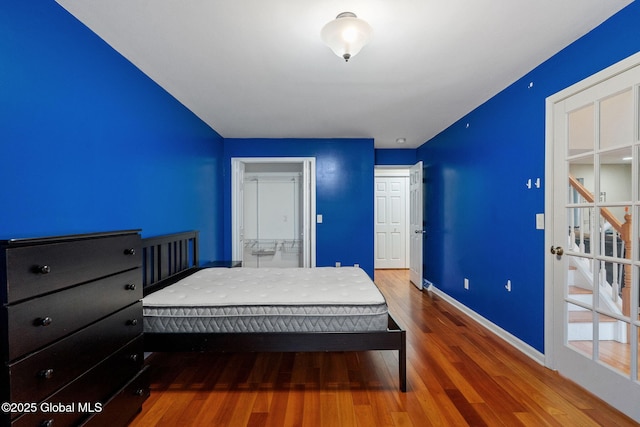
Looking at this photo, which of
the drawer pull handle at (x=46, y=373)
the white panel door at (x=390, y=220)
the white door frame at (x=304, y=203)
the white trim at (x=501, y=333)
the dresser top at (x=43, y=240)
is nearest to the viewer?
the dresser top at (x=43, y=240)

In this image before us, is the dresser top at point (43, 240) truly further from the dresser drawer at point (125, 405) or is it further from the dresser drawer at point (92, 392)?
the dresser drawer at point (125, 405)

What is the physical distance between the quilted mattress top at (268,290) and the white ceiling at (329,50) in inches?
70.6

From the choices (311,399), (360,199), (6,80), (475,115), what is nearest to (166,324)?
(311,399)

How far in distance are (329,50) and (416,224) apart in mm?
3530

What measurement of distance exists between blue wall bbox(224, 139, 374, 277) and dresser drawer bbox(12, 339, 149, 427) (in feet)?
10.8

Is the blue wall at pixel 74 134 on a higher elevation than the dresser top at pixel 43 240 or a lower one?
higher

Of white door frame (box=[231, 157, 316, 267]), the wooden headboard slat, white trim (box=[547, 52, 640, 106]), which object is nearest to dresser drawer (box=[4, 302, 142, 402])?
the wooden headboard slat

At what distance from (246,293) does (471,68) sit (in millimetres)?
2571

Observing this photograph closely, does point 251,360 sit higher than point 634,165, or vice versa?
point 634,165

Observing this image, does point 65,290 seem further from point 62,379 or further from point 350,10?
point 350,10

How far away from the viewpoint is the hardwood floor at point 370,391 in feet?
5.74

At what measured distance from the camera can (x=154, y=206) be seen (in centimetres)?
264

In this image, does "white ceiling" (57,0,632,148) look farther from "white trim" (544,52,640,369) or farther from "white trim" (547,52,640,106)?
"white trim" (544,52,640,369)

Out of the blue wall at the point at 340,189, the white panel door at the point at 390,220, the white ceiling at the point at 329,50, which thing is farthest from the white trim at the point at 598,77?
the white panel door at the point at 390,220
